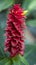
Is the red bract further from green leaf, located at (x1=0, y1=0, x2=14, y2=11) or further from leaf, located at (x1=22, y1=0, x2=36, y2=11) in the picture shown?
leaf, located at (x1=22, y1=0, x2=36, y2=11)

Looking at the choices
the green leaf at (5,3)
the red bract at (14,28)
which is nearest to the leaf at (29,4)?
the green leaf at (5,3)

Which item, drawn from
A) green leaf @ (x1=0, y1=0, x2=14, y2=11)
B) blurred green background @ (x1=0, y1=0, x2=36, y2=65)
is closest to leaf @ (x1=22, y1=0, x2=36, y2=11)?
blurred green background @ (x1=0, y1=0, x2=36, y2=65)

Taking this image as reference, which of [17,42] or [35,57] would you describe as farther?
[35,57]

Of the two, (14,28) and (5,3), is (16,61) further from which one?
(5,3)

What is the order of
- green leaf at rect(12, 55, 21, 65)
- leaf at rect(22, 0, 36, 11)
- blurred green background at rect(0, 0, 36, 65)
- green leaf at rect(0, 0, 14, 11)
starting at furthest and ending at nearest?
leaf at rect(22, 0, 36, 11)
green leaf at rect(0, 0, 14, 11)
blurred green background at rect(0, 0, 36, 65)
green leaf at rect(12, 55, 21, 65)

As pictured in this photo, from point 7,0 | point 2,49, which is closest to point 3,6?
point 7,0

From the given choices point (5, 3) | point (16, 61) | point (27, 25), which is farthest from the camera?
point (27, 25)

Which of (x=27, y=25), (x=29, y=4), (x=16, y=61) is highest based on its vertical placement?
(x=29, y=4)


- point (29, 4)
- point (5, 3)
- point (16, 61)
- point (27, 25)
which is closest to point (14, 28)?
point (16, 61)

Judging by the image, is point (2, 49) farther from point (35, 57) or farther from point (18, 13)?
point (35, 57)

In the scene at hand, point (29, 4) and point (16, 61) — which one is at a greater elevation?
point (29, 4)

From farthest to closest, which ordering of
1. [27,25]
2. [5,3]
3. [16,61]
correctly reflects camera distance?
1. [27,25]
2. [5,3]
3. [16,61]
